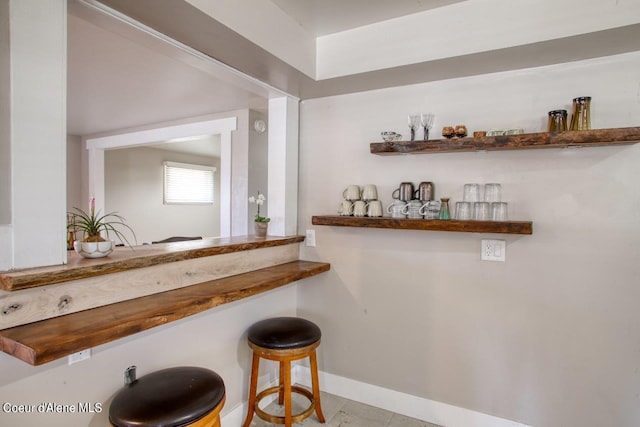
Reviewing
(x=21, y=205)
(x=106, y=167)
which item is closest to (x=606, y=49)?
(x=21, y=205)

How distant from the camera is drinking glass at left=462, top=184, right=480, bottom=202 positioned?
6.36 ft

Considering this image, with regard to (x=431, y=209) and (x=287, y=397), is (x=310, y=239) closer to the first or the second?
(x=431, y=209)

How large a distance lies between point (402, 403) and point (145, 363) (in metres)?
1.56

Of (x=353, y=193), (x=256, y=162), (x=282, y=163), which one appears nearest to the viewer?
(x=353, y=193)

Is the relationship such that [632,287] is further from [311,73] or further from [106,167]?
[106,167]

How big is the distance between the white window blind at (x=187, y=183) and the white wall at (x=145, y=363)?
4586mm

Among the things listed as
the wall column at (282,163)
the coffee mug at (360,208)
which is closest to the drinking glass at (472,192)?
the coffee mug at (360,208)

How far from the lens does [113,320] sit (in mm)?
1187

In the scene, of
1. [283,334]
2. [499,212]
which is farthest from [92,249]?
[499,212]

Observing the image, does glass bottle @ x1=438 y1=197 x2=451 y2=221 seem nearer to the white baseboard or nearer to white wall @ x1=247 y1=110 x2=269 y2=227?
the white baseboard

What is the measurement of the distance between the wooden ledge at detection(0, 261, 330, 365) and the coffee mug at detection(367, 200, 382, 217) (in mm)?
734

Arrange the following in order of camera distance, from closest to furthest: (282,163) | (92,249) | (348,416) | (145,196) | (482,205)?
(92,249)
(482,205)
(348,416)
(282,163)
(145,196)

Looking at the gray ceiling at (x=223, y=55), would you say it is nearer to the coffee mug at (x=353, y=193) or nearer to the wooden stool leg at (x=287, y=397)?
the coffee mug at (x=353, y=193)

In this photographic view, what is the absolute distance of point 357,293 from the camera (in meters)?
2.34
